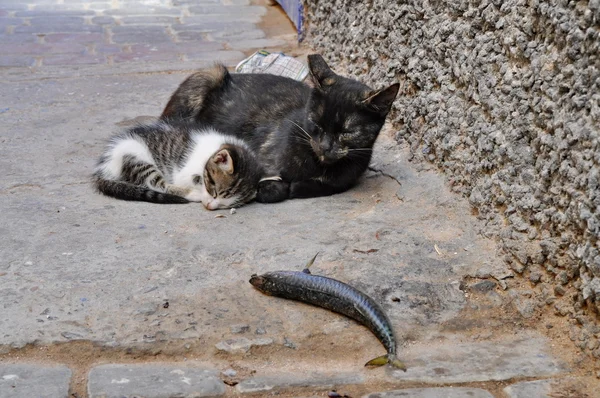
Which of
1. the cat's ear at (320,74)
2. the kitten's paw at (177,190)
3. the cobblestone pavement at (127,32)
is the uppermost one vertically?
the cat's ear at (320,74)

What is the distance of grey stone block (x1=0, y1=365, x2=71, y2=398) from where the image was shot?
2830mm

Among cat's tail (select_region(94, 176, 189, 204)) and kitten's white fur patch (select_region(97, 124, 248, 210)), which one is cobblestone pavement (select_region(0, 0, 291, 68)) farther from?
cat's tail (select_region(94, 176, 189, 204))

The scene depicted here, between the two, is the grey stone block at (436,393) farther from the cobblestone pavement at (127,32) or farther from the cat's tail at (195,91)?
the cobblestone pavement at (127,32)

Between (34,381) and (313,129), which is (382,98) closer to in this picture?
(313,129)

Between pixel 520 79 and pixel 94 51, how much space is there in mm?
5034

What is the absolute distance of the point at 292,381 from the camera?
2.98 meters

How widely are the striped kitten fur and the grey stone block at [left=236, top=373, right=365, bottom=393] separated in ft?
5.57

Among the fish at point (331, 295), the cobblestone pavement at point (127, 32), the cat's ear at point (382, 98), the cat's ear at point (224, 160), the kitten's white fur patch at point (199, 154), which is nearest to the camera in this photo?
the fish at point (331, 295)

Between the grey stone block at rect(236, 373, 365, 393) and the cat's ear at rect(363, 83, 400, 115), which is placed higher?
the cat's ear at rect(363, 83, 400, 115)

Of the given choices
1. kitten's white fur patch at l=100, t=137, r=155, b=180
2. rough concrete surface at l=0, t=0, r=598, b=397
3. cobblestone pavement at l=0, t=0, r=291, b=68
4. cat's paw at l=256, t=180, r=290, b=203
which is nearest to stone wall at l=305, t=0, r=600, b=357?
rough concrete surface at l=0, t=0, r=598, b=397

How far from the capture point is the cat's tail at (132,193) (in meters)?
4.60

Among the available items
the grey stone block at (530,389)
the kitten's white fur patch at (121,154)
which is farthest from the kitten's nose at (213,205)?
the grey stone block at (530,389)

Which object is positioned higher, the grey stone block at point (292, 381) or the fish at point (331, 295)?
the fish at point (331, 295)

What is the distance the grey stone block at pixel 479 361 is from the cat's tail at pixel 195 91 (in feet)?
9.26
